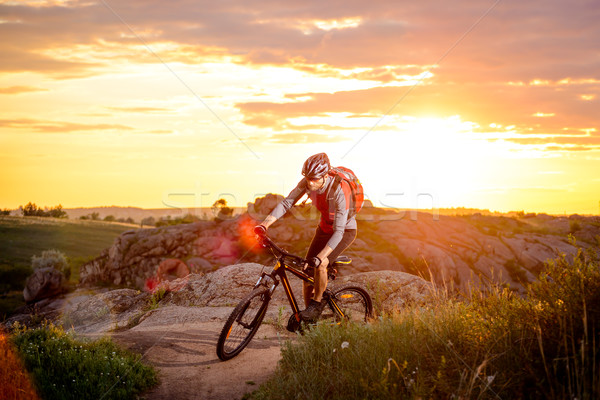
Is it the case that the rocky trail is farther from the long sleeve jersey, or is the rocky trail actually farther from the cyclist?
the long sleeve jersey

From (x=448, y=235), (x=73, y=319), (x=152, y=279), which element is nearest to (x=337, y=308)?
(x=73, y=319)

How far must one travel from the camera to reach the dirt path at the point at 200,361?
23.8ft

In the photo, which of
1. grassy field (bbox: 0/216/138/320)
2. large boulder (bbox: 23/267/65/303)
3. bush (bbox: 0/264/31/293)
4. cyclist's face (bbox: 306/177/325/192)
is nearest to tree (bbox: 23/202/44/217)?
grassy field (bbox: 0/216/138/320)

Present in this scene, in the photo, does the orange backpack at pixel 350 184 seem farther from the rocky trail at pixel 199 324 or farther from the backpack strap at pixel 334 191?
the rocky trail at pixel 199 324

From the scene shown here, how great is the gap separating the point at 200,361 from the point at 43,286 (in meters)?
31.0

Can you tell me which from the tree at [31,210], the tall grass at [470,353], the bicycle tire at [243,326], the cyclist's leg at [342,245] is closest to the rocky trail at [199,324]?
the bicycle tire at [243,326]

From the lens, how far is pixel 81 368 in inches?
294

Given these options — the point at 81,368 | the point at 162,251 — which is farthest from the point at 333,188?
the point at 162,251

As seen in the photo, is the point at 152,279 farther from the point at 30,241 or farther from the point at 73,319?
the point at 30,241

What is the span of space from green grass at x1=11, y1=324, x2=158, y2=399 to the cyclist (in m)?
2.74

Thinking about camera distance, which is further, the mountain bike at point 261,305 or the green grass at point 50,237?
the green grass at point 50,237

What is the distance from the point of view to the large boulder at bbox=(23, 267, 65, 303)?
3491cm

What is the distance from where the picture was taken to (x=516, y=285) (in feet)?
96.2

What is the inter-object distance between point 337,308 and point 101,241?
6616cm
